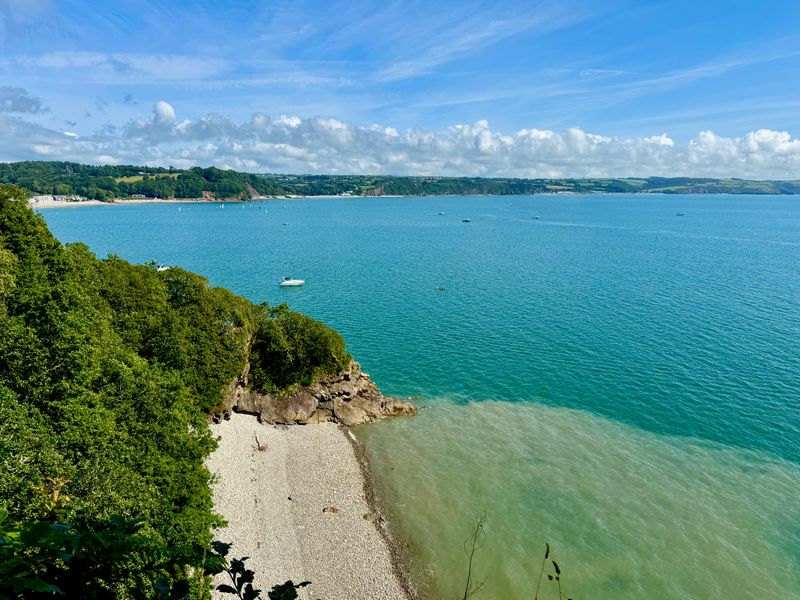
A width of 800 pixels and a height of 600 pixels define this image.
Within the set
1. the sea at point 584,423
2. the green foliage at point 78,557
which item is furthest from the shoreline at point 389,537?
the green foliage at point 78,557

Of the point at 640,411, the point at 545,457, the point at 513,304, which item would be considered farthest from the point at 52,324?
the point at 513,304

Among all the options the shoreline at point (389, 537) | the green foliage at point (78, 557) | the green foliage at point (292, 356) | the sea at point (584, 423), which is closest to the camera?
the green foliage at point (78, 557)

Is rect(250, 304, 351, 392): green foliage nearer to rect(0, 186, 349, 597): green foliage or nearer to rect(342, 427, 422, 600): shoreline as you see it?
rect(0, 186, 349, 597): green foliage

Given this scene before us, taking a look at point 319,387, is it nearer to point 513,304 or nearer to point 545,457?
point 545,457

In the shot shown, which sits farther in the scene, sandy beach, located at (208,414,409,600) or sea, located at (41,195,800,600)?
sea, located at (41,195,800,600)

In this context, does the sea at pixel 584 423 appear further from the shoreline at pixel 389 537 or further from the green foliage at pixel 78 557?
the green foliage at pixel 78 557

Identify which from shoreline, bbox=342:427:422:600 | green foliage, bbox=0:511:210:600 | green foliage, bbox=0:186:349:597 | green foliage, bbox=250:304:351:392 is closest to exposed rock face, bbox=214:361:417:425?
green foliage, bbox=250:304:351:392

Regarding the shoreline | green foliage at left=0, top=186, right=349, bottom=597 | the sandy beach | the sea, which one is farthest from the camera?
the sea
